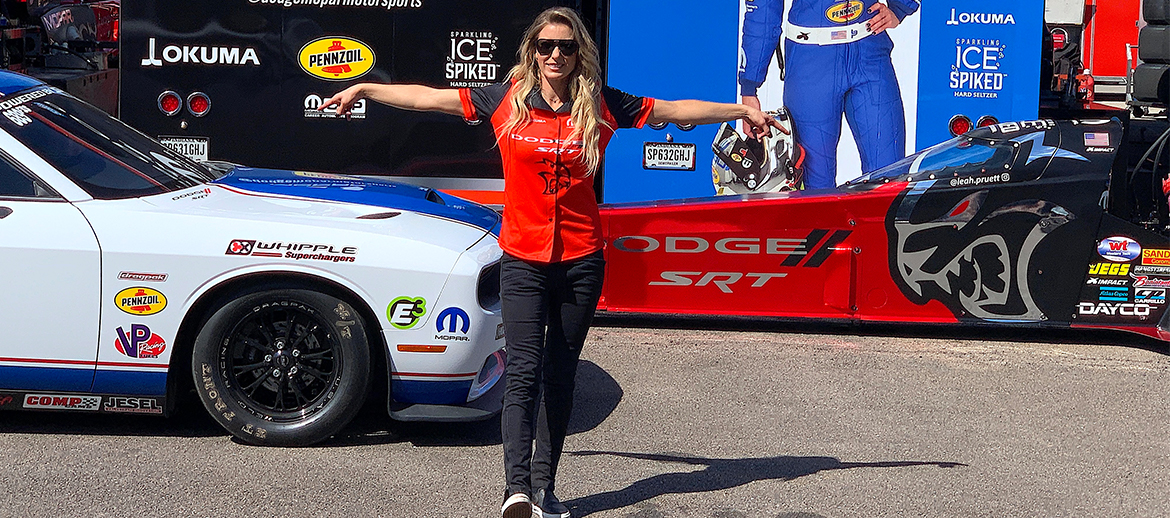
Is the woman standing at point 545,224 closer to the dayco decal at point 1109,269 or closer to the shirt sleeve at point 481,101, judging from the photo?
the shirt sleeve at point 481,101

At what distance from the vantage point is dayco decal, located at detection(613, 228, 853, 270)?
7.11m

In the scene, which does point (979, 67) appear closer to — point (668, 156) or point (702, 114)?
point (668, 156)

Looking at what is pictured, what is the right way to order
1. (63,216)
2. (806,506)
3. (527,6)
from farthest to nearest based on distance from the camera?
(527,6) → (63,216) → (806,506)

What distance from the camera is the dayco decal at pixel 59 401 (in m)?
5.01

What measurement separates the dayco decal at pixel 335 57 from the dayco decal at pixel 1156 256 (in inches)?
192

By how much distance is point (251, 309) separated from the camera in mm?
4980

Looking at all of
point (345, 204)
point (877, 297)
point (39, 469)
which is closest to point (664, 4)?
point (877, 297)

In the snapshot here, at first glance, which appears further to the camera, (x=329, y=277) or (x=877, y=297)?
(x=877, y=297)

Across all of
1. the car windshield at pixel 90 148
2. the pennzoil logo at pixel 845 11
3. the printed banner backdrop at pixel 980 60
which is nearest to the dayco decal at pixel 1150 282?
the printed banner backdrop at pixel 980 60

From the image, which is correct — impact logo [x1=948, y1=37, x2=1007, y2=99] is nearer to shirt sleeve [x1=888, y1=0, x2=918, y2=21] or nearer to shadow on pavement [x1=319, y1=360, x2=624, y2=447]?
shirt sleeve [x1=888, y1=0, x2=918, y2=21]

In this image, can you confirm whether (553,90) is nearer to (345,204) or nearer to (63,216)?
(345,204)

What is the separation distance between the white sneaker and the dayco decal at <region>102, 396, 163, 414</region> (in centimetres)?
167

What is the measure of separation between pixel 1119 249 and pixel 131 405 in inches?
197

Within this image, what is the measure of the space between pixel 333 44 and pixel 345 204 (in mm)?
3587
